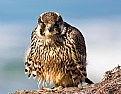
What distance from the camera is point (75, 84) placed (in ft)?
45.6

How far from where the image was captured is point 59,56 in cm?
1366

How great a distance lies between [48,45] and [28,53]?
0.69m

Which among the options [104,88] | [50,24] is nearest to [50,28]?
[50,24]

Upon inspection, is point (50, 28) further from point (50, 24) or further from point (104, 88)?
point (104, 88)

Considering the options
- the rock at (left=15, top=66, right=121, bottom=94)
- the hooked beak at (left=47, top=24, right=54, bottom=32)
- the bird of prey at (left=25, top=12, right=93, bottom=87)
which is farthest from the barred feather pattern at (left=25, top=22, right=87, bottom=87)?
the rock at (left=15, top=66, right=121, bottom=94)

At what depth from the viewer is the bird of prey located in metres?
13.6

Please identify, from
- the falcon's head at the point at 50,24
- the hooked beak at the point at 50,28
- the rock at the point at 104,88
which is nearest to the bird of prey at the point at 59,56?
the falcon's head at the point at 50,24

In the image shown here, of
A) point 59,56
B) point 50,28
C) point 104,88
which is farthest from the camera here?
point 59,56

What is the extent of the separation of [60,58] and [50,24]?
93 centimetres

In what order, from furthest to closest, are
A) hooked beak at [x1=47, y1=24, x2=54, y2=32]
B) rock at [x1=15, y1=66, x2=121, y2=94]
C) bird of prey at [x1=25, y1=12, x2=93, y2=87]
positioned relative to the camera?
1. bird of prey at [x1=25, y1=12, x2=93, y2=87]
2. hooked beak at [x1=47, y1=24, x2=54, y2=32]
3. rock at [x1=15, y1=66, x2=121, y2=94]

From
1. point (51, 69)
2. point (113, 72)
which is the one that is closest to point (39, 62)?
point (51, 69)

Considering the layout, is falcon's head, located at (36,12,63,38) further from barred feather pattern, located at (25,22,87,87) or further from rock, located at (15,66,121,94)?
rock, located at (15,66,121,94)

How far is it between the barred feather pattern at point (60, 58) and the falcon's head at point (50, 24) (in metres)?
0.24

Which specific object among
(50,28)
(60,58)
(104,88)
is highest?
(50,28)
